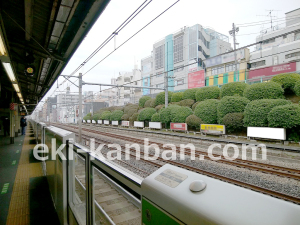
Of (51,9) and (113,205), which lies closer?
(113,205)

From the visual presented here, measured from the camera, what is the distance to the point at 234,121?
12.5 meters

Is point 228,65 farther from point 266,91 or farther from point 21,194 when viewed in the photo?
point 21,194

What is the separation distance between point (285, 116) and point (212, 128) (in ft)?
16.1

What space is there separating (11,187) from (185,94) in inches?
727

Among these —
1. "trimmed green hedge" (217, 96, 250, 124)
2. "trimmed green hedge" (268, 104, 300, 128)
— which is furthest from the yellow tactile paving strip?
"trimmed green hedge" (217, 96, 250, 124)

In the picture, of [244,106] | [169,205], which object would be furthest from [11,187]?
[244,106]

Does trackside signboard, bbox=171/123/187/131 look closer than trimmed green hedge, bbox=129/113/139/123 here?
Yes

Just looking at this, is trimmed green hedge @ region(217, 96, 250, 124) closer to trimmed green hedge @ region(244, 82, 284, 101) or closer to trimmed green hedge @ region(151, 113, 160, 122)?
trimmed green hedge @ region(244, 82, 284, 101)

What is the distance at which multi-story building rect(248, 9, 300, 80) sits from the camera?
1931 centimetres

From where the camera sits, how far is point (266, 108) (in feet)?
35.6

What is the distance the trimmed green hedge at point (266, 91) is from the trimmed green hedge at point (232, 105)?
718 mm

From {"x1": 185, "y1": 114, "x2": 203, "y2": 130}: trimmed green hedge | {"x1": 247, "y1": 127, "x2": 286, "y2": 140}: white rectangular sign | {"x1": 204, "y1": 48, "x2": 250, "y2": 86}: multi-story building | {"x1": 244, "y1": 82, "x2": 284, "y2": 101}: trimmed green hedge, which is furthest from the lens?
{"x1": 204, "y1": 48, "x2": 250, "y2": 86}: multi-story building

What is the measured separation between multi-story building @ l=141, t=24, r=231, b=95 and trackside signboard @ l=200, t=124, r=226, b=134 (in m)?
16.1

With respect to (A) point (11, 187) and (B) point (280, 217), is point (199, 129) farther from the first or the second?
(B) point (280, 217)
